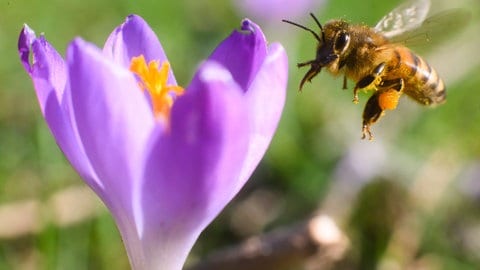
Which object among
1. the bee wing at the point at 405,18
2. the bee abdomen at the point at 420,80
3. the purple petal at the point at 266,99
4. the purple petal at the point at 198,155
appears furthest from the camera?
the bee wing at the point at 405,18

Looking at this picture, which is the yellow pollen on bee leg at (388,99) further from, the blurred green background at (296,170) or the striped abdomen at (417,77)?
the blurred green background at (296,170)

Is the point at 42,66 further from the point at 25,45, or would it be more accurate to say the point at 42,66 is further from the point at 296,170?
the point at 296,170

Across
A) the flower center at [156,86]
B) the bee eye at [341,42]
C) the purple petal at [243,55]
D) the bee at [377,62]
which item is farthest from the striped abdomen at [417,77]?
the flower center at [156,86]

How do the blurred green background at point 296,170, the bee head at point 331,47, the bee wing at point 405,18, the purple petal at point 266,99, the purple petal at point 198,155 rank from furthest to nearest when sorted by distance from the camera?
1. the blurred green background at point 296,170
2. the bee wing at point 405,18
3. the bee head at point 331,47
4. the purple petal at point 266,99
5. the purple petal at point 198,155

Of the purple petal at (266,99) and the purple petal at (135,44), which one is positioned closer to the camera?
the purple petal at (266,99)

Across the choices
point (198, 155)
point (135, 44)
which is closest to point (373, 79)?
point (135, 44)

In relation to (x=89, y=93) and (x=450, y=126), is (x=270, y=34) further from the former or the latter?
(x=89, y=93)

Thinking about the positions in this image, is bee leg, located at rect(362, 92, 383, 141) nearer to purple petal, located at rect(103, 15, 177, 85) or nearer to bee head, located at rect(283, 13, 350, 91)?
bee head, located at rect(283, 13, 350, 91)
